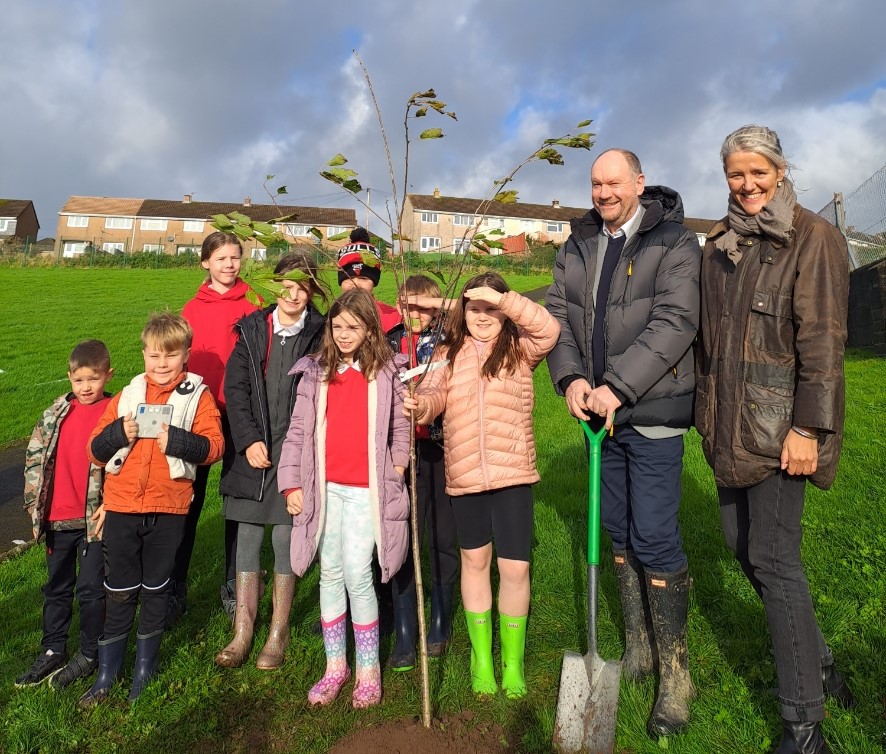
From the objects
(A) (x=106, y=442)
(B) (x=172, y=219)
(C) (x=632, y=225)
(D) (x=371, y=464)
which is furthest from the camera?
(B) (x=172, y=219)

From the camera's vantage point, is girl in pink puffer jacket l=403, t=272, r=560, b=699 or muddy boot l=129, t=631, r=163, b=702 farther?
muddy boot l=129, t=631, r=163, b=702

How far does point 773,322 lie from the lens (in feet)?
8.59

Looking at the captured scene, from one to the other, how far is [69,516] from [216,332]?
1.46 m

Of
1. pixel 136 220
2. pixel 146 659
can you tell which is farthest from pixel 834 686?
pixel 136 220

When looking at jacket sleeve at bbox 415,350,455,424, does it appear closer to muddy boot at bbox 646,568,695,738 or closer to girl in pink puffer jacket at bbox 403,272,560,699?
girl in pink puffer jacket at bbox 403,272,560,699

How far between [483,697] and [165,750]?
A: 1552 millimetres

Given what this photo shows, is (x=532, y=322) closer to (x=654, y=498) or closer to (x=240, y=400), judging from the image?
(x=654, y=498)

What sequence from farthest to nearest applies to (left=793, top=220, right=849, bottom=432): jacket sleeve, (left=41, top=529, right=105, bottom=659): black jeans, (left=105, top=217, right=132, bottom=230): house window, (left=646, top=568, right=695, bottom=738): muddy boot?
1. (left=105, top=217, right=132, bottom=230): house window
2. (left=41, top=529, right=105, bottom=659): black jeans
3. (left=646, top=568, right=695, bottom=738): muddy boot
4. (left=793, top=220, right=849, bottom=432): jacket sleeve

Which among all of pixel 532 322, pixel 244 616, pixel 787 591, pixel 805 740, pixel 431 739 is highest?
pixel 532 322

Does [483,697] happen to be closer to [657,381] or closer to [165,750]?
[165,750]

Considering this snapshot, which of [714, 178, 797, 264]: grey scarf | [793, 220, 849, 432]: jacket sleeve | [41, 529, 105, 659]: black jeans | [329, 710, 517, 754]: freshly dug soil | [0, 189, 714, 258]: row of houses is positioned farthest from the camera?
[0, 189, 714, 258]: row of houses

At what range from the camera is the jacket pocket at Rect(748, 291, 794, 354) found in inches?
102

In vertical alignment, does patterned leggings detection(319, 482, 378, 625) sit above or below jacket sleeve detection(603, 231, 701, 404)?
below

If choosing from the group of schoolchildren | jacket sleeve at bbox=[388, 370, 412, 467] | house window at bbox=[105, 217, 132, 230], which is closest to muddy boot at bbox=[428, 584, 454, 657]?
the group of schoolchildren
